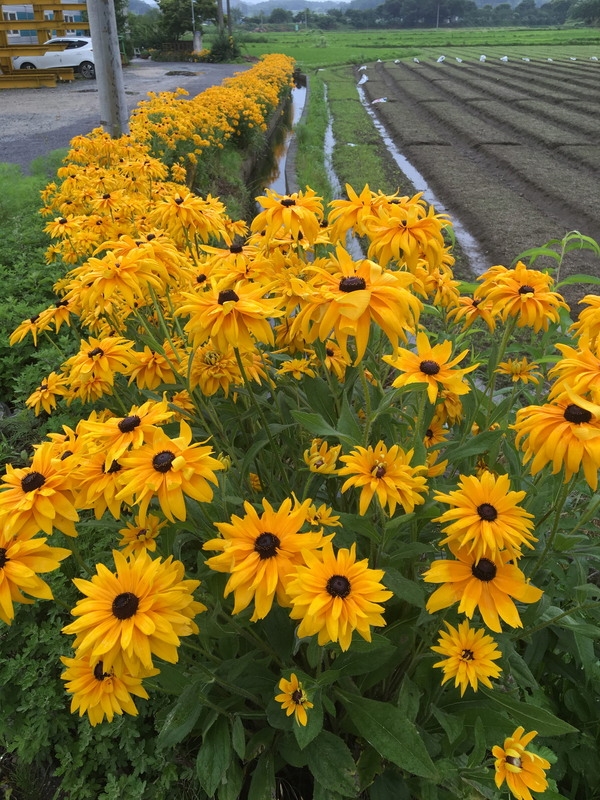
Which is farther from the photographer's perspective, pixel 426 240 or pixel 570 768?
pixel 570 768

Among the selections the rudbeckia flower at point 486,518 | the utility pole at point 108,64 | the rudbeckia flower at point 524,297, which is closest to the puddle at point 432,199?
the utility pole at point 108,64

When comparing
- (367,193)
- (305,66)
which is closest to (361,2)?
(305,66)

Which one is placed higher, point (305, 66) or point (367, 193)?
point (305, 66)

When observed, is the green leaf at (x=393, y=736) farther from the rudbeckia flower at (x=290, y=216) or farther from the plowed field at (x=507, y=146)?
the plowed field at (x=507, y=146)

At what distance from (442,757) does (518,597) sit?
0.69 meters

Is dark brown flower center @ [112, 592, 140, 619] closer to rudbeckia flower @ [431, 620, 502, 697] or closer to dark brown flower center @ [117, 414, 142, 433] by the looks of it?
dark brown flower center @ [117, 414, 142, 433]

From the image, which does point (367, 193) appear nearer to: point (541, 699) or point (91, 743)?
point (541, 699)

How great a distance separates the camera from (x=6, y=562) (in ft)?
3.24

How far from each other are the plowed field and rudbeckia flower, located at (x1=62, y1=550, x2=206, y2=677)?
18.3ft

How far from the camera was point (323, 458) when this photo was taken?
1487 mm

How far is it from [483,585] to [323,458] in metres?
0.56

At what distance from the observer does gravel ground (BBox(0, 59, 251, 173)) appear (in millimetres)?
10055

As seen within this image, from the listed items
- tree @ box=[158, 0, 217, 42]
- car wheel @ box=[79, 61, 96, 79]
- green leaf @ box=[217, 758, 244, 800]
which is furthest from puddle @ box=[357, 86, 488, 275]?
tree @ box=[158, 0, 217, 42]

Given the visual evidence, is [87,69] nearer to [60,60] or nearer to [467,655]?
[60,60]
